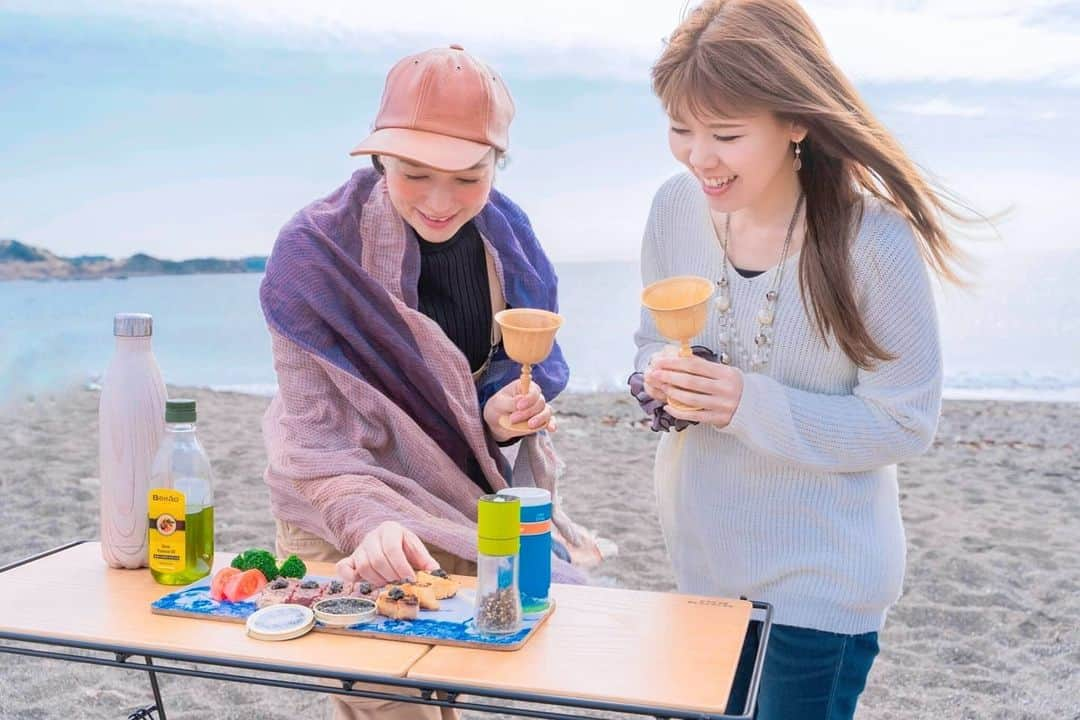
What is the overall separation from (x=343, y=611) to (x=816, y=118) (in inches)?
49.7

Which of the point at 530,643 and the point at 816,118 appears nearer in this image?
the point at 530,643

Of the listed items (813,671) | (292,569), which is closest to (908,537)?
(813,671)

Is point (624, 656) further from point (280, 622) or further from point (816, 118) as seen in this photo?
point (816, 118)

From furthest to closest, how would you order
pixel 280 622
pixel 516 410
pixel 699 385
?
1. pixel 516 410
2. pixel 699 385
3. pixel 280 622

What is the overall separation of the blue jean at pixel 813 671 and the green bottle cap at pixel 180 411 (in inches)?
47.3

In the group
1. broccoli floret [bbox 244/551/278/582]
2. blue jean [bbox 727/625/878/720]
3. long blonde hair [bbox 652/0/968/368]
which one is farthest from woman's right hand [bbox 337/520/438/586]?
long blonde hair [bbox 652/0/968/368]

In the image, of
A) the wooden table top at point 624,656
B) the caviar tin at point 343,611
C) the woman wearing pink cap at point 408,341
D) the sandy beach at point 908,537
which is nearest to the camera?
the wooden table top at point 624,656

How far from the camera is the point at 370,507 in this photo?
92.6 inches

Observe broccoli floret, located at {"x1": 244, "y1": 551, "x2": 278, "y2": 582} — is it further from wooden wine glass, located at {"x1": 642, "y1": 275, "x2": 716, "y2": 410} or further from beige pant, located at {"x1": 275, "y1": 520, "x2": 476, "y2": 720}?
wooden wine glass, located at {"x1": 642, "y1": 275, "x2": 716, "y2": 410}

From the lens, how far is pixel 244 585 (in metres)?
2.14

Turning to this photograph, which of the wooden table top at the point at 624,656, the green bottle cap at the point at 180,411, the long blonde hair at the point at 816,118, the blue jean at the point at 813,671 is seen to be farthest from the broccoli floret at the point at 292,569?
the long blonde hair at the point at 816,118

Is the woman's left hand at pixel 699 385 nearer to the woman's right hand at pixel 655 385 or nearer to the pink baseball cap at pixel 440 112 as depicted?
the woman's right hand at pixel 655 385

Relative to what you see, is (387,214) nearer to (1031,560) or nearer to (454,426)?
(454,426)

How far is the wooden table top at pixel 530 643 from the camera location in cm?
176
